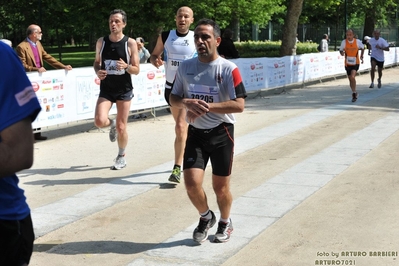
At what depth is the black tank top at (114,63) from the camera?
929cm

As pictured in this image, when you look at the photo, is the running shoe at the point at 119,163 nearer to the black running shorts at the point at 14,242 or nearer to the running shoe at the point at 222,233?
the running shoe at the point at 222,233

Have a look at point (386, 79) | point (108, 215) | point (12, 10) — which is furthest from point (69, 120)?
point (12, 10)

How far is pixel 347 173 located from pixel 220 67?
3.86 meters

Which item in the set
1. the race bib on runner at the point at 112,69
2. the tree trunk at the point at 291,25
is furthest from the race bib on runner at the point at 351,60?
the tree trunk at the point at 291,25

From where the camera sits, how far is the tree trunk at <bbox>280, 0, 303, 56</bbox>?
30.8 metres

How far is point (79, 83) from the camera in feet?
43.2

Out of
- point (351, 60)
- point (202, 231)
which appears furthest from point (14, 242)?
point (351, 60)

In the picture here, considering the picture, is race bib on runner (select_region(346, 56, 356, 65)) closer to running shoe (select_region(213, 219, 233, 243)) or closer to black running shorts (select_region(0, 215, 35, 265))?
running shoe (select_region(213, 219, 233, 243))

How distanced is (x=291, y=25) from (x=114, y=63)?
75.1ft

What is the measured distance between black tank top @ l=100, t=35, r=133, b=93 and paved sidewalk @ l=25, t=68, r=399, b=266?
114 cm

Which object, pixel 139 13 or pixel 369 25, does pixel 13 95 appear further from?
pixel 369 25

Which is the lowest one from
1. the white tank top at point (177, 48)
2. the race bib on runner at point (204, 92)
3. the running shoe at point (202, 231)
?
the running shoe at point (202, 231)

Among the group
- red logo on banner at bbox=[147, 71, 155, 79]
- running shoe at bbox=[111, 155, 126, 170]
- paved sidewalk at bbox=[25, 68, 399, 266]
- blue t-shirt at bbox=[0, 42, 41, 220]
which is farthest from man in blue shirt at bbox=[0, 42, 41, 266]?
red logo on banner at bbox=[147, 71, 155, 79]

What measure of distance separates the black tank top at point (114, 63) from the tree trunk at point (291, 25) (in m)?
22.2
